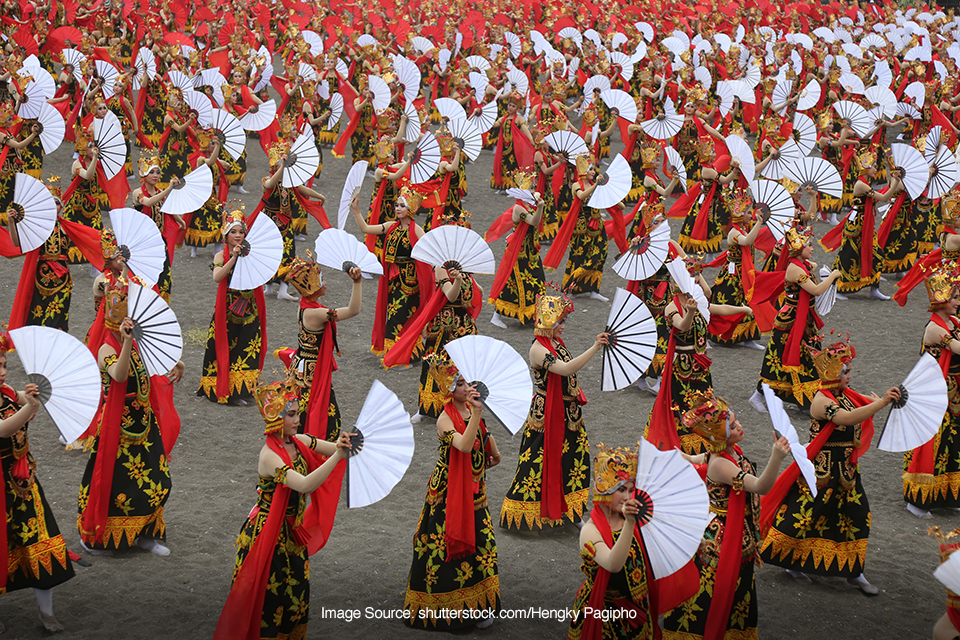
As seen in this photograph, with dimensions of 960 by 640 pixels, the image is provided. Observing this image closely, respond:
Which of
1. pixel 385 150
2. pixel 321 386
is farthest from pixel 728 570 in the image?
pixel 385 150

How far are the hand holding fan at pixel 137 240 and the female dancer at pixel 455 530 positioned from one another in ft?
9.20

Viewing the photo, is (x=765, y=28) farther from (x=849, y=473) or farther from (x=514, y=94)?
(x=849, y=473)

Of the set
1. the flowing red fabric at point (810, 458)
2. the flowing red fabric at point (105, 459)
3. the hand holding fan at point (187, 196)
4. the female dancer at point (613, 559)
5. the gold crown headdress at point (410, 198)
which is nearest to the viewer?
the female dancer at point (613, 559)

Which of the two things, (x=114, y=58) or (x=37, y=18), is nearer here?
(x=114, y=58)

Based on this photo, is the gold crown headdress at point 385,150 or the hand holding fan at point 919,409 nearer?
the hand holding fan at point 919,409

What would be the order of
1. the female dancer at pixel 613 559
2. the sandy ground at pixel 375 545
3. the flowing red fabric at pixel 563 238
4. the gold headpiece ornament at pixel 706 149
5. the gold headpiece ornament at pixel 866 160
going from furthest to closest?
1. the gold headpiece ornament at pixel 706 149
2. the gold headpiece ornament at pixel 866 160
3. the flowing red fabric at pixel 563 238
4. the sandy ground at pixel 375 545
5. the female dancer at pixel 613 559

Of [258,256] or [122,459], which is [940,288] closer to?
[258,256]

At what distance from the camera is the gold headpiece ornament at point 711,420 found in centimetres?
484

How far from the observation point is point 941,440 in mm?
7121

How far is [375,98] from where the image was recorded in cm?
1487

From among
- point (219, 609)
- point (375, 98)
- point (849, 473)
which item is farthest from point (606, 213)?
point (219, 609)

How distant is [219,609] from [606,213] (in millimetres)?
7623

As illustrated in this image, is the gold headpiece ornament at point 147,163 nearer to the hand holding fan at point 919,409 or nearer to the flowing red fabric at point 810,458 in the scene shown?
the flowing red fabric at point 810,458

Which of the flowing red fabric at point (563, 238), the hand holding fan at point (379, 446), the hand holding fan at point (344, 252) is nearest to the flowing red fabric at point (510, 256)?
the flowing red fabric at point (563, 238)
